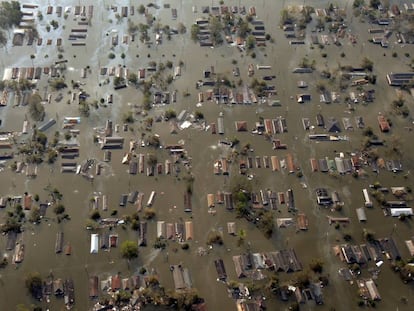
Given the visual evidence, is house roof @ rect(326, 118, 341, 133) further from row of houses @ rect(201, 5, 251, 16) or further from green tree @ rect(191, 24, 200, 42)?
row of houses @ rect(201, 5, 251, 16)

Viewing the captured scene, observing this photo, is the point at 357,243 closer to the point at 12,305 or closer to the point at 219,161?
the point at 219,161

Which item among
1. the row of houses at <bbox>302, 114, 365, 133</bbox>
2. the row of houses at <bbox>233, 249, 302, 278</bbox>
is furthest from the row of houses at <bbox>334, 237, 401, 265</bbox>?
the row of houses at <bbox>302, 114, 365, 133</bbox>

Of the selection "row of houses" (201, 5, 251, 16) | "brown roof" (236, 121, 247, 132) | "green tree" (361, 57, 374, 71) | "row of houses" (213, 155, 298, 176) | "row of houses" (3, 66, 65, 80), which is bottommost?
"row of houses" (213, 155, 298, 176)

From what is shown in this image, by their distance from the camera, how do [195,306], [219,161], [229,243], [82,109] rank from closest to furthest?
1. [195,306]
2. [229,243]
3. [219,161]
4. [82,109]

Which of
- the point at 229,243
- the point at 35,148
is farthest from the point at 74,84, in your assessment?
the point at 229,243

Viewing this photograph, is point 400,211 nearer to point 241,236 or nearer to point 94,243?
point 241,236

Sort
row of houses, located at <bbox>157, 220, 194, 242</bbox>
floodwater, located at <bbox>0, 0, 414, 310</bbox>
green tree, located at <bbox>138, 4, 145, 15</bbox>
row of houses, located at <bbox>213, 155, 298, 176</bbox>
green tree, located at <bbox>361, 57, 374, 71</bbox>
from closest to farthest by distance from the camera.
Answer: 1. floodwater, located at <bbox>0, 0, 414, 310</bbox>
2. row of houses, located at <bbox>157, 220, 194, 242</bbox>
3. row of houses, located at <bbox>213, 155, 298, 176</bbox>
4. green tree, located at <bbox>361, 57, 374, 71</bbox>
5. green tree, located at <bbox>138, 4, 145, 15</bbox>
